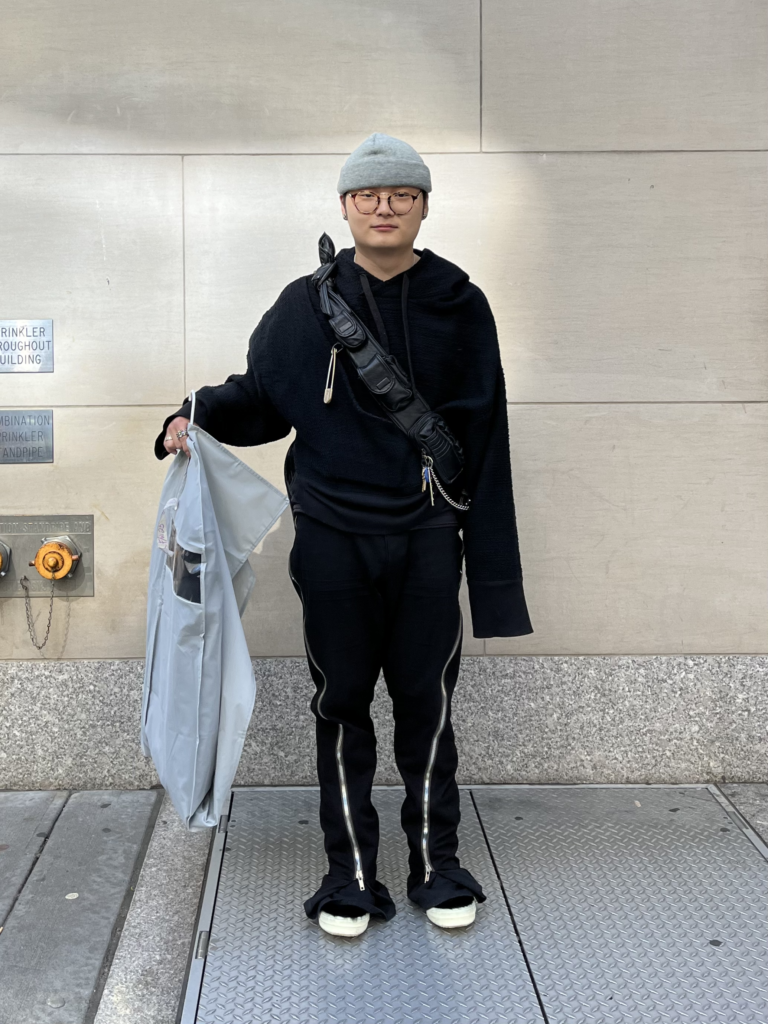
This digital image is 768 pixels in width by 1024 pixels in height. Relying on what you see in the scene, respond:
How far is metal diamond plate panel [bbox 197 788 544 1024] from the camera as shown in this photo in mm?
2414

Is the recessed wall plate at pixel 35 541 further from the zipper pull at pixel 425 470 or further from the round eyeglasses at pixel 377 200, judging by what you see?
the round eyeglasses at pixel 377 200

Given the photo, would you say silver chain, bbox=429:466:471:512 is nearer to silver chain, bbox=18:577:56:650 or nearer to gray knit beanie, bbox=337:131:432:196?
gray knit beanie, bbox=337:131:432:196

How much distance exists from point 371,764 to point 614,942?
0.80 meters

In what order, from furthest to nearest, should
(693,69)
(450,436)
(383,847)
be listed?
(693,69), (383,847), (450,436)

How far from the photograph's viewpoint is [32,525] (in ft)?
12.0

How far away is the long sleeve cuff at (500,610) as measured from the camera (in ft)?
9.02

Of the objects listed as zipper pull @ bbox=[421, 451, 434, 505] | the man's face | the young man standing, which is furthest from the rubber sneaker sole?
the man's face

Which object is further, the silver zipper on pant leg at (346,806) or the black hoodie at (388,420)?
the silver zipper on pant leg at (346,806)

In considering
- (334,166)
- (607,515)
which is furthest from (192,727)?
(334,166)

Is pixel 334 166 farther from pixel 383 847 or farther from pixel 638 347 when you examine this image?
pixel 383 847

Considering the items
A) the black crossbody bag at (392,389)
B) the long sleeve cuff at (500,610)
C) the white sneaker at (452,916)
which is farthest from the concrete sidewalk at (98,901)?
the black crossbody bag at (392,389)

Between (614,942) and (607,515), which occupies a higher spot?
(607,515)

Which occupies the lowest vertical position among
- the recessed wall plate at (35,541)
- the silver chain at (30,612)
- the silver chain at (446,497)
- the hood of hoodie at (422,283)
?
the silver chain at (30,612)

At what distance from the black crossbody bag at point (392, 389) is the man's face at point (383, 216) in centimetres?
15
